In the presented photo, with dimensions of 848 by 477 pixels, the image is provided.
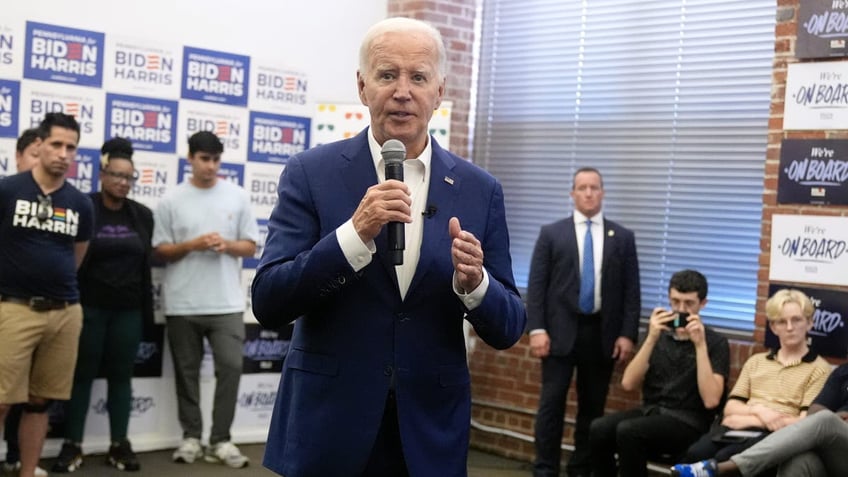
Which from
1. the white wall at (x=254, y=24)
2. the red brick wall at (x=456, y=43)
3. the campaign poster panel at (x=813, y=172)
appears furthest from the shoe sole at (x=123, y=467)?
the campaign poster panel at (x=813, y=172)

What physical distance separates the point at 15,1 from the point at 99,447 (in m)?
2.50

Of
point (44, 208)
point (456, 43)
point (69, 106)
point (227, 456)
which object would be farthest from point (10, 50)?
point (456, 43)

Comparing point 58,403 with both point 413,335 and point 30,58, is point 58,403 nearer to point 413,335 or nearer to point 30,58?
point 30,58

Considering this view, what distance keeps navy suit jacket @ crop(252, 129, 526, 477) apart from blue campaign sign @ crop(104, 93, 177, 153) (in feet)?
14.0

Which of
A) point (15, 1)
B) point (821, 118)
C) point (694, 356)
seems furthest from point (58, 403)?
point (821, 118)

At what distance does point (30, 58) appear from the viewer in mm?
5523

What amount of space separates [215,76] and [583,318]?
266cm

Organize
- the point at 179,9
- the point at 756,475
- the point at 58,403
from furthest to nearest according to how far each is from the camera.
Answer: the point at 179,9, the point at 58,403, the point at 756,475

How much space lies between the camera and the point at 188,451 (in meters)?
5.83

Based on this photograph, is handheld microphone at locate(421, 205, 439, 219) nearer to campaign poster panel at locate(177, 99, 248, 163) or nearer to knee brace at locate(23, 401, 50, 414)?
knee brace at locate(23, 401, 50, 414)

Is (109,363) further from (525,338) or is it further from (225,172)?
(525,338)

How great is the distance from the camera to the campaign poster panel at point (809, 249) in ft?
15.8

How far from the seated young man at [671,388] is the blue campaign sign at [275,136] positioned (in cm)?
260

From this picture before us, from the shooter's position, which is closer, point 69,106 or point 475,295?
point 475,295
